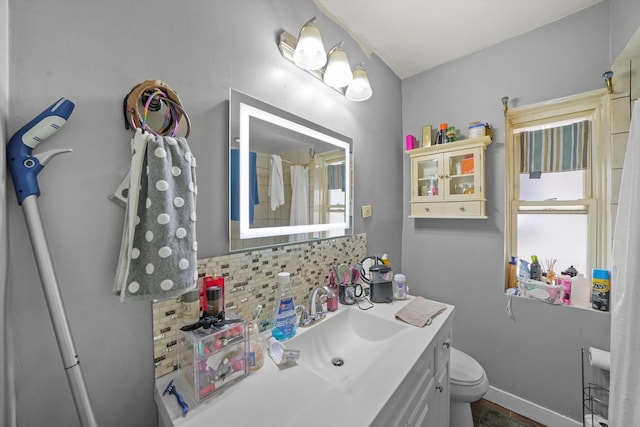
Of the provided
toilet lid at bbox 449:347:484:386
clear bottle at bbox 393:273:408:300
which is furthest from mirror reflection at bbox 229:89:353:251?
toilet lid at bbox 449:347:484:386

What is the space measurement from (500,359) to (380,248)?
1.12 metres

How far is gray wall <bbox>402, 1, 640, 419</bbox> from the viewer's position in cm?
144

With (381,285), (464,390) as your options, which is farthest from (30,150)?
(464,390)

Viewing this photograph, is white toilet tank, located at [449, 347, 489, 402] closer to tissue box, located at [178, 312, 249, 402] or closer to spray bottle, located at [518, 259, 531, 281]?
spray bottle, located at [518, 259, 531, 281]

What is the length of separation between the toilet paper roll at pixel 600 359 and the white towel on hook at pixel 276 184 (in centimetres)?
188

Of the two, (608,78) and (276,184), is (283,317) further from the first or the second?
(608,78)

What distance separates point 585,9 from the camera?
4.68 feet

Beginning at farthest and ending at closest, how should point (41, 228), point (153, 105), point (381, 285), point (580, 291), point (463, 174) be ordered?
point (463, 174) < point (580, 291) < point (381, 285) < point (153, 105) < point (41, 228)

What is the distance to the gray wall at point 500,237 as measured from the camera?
56.5 inches

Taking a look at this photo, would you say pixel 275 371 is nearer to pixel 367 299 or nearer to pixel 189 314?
pixel 189 314

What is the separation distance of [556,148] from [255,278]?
210cm

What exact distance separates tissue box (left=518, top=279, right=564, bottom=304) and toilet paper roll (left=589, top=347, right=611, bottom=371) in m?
0.28

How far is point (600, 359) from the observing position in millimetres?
1299

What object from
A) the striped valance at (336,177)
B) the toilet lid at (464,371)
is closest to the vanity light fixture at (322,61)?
the striped valance at (336,177)
